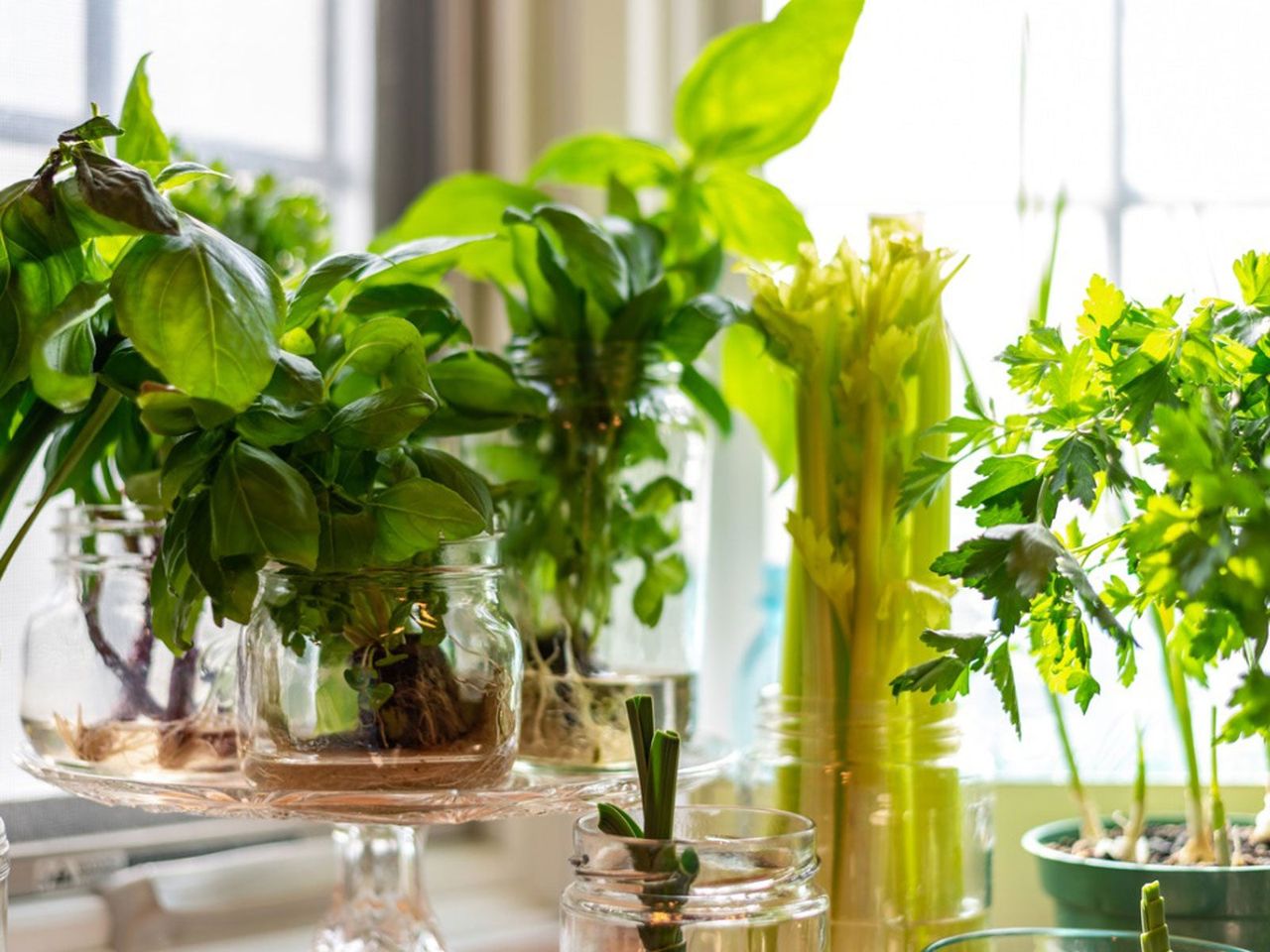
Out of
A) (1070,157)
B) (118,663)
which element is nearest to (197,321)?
(118,663)

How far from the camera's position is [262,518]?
0.55 meters

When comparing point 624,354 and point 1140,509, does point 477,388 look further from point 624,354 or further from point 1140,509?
point 1140,509

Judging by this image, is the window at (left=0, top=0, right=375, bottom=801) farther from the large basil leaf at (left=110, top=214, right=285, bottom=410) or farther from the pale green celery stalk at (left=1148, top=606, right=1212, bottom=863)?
the pale green celery stalk at (left=1148, top=606, right=1212, bottom=863)

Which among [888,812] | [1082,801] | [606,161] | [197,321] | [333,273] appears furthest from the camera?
[606,161]

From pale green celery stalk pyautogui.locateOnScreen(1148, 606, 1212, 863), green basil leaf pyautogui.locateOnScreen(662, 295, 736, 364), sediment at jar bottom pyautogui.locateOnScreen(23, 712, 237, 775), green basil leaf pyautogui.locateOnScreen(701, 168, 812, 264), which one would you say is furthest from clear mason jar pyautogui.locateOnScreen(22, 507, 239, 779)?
pale green celery stalk pyautogui.locateOnScreen(1148, 606, 1212, 863)

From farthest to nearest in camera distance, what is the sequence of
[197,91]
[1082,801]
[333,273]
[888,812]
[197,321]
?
[197,91]
[1082,801]
[888,812]
[333,273]
[197,321]

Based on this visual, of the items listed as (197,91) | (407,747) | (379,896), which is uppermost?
(197,91)

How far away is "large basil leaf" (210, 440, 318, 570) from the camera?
1.81ft

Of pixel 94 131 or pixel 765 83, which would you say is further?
pixel 765 83

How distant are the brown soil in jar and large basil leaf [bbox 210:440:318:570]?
0.48 m

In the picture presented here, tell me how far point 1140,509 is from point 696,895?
26cm

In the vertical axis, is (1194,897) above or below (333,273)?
below

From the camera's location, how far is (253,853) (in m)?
1.05

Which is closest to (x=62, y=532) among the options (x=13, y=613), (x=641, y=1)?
(x=13, y=613)
